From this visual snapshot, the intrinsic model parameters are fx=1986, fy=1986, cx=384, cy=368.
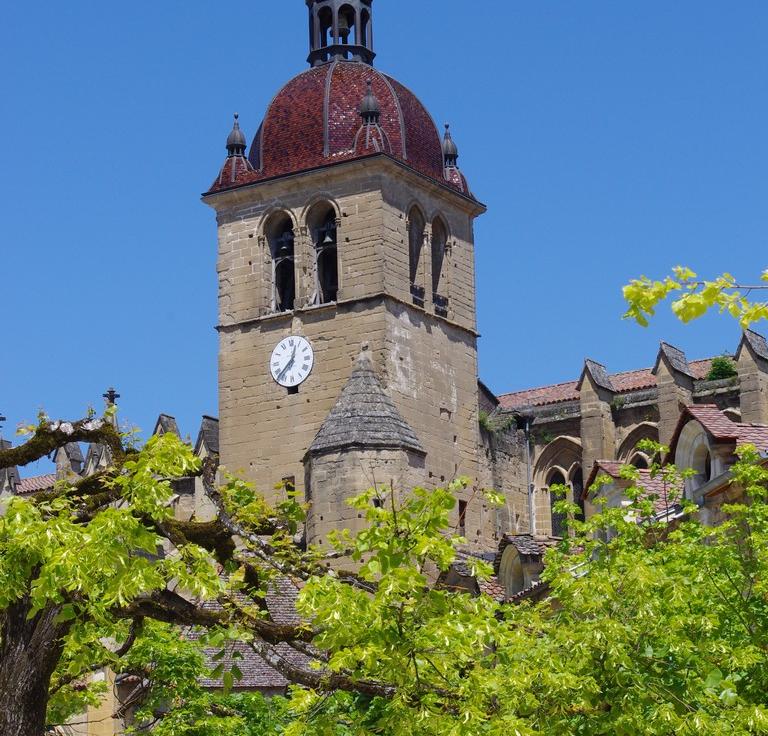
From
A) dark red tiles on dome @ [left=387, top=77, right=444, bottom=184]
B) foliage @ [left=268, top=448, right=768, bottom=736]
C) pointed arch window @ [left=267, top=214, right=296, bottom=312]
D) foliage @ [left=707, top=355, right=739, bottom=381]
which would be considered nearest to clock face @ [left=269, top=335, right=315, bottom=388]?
pointed arch window @ [left=267, top=214, right=296, bottom=312]

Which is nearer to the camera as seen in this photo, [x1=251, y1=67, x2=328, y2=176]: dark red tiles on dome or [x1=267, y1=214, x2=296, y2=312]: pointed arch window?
[x1=251, y1=67, x2=328, y2=176]: dark red tiles on dome

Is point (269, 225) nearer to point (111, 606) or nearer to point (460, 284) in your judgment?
point (460, 284)

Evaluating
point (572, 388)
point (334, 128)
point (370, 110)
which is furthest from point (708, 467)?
point (572, 388)

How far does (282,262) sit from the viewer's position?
4656 centimetres

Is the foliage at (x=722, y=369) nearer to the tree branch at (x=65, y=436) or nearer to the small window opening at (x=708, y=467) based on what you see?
the small window opening at (x=708, y=467)

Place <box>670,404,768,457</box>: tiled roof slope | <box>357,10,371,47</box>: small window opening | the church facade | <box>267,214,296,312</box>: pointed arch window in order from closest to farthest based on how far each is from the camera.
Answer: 1. <box>670,404,768,457</box>: tiled roof slope
2. the church facade
3. <box>267,214,296,312</box>: pointed arch window
4. <box>357,10,371,47</box>: small window opening

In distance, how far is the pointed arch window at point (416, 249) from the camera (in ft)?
151

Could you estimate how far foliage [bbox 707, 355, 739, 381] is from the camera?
51500mm

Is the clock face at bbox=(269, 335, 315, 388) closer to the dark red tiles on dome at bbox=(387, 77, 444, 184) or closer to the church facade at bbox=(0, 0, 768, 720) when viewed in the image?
the church facade at bbox=(0, 0, 768, 720)

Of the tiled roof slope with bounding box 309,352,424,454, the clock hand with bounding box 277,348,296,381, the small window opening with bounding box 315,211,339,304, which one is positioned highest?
the small window opening with bounding box 315,211,339,304

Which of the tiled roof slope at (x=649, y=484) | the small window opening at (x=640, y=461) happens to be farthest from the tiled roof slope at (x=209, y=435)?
the tiled roof slope at (x=649, y=484)

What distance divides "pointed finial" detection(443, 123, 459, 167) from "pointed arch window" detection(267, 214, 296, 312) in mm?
4204

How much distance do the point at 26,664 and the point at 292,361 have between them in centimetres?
3048

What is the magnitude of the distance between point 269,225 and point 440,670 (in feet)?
105
